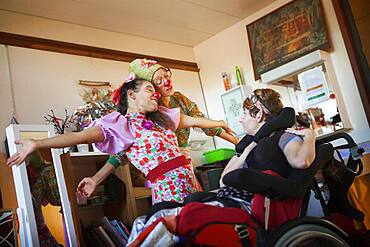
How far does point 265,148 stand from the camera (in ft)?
4.77

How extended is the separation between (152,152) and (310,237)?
730 mm

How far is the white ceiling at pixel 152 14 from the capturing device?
286cm

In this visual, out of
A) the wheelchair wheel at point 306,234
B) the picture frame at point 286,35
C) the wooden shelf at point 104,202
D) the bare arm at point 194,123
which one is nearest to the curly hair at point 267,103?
the bare arm at point 194,123

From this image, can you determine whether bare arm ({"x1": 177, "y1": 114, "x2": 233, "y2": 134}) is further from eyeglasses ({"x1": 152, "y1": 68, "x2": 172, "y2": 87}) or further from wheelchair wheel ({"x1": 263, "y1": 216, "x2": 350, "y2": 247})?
wheelchair wheel ({"x1": 263, "y1": 216, "x2": 350, "y2": 247})

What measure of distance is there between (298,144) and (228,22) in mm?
2426

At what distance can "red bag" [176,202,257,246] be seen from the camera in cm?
112

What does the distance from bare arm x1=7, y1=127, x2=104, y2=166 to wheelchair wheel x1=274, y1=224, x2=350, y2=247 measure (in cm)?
84

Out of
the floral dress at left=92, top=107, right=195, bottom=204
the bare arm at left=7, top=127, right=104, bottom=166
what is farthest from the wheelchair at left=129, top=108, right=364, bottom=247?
the bare arm at left=7, top=127, right=104, bottom=166

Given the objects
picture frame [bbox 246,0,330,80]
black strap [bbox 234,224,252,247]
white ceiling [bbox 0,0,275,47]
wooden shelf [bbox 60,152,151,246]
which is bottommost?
black strap [bbox 234,224,252,247]

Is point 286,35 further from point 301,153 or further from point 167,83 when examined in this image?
point 301,153

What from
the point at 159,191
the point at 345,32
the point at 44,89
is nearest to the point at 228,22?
the point at 345,32

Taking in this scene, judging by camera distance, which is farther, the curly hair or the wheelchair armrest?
the curly hair

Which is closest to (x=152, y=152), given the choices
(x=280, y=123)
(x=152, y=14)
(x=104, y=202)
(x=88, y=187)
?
(x=88, y=187)

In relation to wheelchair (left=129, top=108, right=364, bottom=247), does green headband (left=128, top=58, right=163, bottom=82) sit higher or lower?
higher
